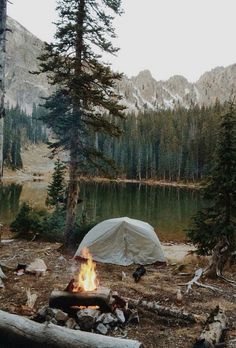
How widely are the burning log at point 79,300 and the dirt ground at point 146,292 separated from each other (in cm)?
75

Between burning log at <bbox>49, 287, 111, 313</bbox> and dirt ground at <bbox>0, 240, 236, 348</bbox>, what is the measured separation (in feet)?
2.44

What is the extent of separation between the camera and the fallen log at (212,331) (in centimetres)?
797

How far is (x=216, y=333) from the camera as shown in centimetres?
845

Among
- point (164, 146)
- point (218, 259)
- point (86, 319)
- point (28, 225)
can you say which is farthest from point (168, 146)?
point (86, 319)

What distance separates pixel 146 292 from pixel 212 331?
12.2ft

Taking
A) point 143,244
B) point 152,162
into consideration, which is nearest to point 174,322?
point 143,244

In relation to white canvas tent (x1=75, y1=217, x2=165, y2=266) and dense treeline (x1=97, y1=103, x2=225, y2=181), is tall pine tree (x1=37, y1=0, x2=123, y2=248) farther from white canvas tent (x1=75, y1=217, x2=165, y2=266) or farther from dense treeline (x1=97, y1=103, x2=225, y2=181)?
dense treeline (x1=97, y1=103, x2=225, y2=181)

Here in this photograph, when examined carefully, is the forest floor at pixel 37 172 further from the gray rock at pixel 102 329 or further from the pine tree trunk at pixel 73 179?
the gray rock at pixel 102 329

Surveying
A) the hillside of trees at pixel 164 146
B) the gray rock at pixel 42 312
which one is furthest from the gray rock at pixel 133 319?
the hillside of trees at pixel 164 146

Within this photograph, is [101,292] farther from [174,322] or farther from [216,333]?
[216,333]

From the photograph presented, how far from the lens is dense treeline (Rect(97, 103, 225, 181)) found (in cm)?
11375

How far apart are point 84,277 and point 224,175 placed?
819cm

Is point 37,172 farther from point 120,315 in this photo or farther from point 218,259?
point 120,315

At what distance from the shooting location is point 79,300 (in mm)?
9305
